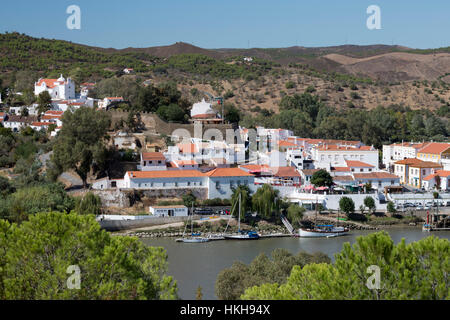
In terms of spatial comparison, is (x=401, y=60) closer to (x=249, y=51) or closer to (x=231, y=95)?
(x=249, y=51)

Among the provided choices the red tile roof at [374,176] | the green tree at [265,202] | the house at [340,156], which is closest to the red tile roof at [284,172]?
the house at [340,156]

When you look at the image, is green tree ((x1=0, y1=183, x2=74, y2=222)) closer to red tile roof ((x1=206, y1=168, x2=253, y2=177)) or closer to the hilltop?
red tile roof ((x1=206, y1=168, x2=253, y2=177))

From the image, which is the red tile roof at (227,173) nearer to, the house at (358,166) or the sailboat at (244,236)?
the sailboat at (244,236)

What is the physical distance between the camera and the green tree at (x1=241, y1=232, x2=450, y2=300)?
23.3ft

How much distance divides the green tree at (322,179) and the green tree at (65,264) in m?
13.5

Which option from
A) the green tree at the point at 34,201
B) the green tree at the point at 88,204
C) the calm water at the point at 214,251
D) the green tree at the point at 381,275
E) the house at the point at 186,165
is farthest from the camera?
the house at the point at 186,165

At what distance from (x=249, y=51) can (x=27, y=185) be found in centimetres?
6285

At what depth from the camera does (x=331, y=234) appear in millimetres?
18062

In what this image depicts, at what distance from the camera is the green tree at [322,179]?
68.7 ft

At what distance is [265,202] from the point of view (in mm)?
18812

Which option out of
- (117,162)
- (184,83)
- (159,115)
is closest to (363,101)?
(184,83)

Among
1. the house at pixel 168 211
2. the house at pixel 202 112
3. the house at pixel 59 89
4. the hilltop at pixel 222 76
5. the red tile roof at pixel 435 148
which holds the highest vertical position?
the hilltop at pixel 222 76

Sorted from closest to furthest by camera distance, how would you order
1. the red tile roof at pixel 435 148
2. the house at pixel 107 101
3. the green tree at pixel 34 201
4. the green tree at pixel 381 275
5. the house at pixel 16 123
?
the green tree at pixel 381 275
the green tree at pixel 34 201
the red tile roof at pixel 435 148
the house at pixel 16 123
the house at pixel 107 101

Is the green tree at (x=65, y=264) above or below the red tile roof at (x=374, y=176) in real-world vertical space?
above
